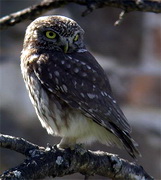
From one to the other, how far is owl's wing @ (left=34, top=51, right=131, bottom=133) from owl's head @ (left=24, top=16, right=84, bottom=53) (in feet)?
0.21

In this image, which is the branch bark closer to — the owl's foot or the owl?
the owl

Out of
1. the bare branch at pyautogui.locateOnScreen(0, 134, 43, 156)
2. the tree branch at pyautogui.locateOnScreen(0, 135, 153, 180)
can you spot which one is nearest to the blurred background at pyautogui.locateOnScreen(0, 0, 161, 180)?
the tree branch at pyautogui.locateOnScreen(0, 135, 153, 180)

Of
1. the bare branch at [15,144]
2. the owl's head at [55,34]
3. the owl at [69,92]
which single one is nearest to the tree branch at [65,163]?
the bare branch at [15,144]

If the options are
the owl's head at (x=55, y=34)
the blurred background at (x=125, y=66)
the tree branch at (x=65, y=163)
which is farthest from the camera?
the blurred background at (x=125, y=66)

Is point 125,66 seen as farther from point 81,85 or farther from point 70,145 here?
point 70,145

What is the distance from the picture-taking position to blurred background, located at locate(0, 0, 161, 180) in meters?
4.28

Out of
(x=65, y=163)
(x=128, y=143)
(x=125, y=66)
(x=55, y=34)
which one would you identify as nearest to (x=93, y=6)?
(x=55, y=34)

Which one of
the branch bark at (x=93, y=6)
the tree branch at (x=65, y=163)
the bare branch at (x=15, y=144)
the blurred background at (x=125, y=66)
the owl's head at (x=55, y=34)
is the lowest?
the blurred background at (x=125, y=66)

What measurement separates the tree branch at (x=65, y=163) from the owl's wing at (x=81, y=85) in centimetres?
20

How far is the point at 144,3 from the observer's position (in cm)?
319

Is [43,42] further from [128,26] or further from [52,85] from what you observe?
[128,26]

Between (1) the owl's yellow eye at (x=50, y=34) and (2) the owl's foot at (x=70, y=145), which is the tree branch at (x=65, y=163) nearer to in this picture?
(2) the owl's foot at (x=70, y=145)

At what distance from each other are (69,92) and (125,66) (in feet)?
3.58

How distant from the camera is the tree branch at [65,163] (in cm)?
275
